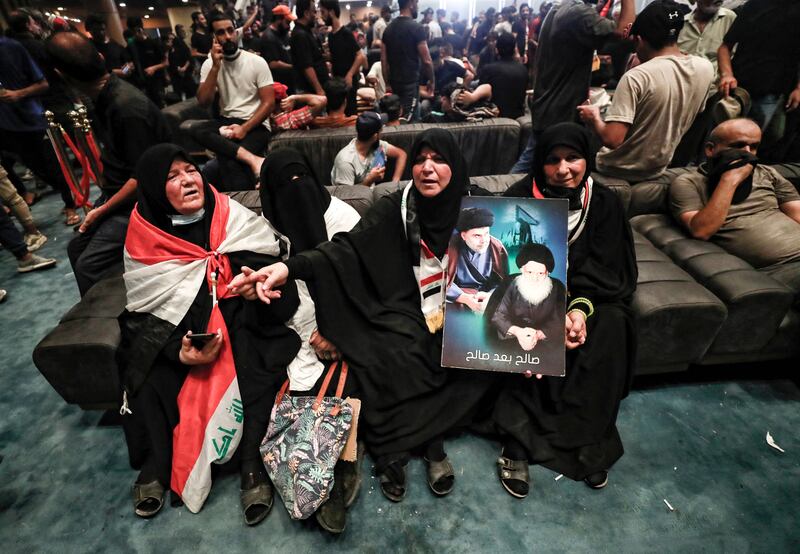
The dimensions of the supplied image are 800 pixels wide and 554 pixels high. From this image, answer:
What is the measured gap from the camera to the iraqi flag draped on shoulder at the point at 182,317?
1635mm

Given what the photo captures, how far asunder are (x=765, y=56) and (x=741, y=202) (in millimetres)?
1627

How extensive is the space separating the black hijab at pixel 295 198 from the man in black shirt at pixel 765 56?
10.5 ft

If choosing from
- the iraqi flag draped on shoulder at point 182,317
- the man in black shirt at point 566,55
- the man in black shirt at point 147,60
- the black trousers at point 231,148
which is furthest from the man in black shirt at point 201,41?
the iraqi flag draped on shoulder at point 182,317

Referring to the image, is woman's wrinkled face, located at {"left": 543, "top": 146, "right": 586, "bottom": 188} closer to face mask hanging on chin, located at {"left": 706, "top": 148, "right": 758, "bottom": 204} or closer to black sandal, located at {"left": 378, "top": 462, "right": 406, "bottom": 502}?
face mask hanging on chin, located at {"left": 706, "top": 148, "right": 758, "bottom": 204}

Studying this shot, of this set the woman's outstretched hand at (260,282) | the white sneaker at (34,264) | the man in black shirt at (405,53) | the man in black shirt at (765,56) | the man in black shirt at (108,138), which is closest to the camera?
the woman's outstretched hand at (260,282)

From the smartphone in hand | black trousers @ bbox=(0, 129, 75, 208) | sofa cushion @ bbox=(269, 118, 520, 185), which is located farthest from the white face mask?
black trousers @ bbox=(0, 129, 75, 208)

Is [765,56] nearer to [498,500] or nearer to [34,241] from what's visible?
[498,500]

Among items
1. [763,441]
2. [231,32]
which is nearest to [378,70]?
[231,32]

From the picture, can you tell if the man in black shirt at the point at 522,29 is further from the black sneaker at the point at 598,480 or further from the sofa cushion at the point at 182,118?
the black sneaker at the point at 598,480

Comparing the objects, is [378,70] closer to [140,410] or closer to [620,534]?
[140,410]

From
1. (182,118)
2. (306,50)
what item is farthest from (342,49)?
(182,118)

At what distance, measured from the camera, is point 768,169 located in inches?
94.7

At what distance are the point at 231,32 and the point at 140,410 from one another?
2873 mm

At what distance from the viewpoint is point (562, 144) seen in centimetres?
165
